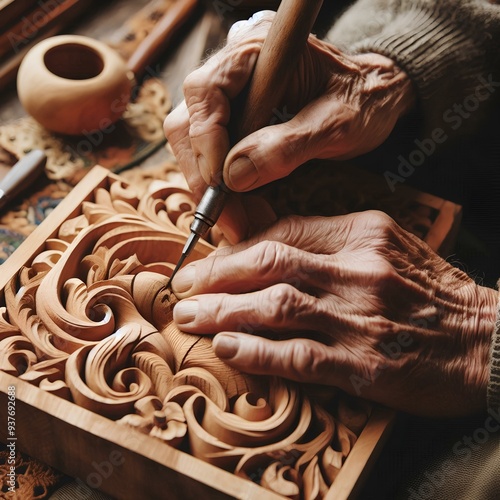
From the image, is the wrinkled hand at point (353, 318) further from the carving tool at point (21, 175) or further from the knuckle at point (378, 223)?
the carving tool at point (21, 175)

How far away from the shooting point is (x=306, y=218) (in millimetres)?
1179

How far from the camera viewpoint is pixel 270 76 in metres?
1.05

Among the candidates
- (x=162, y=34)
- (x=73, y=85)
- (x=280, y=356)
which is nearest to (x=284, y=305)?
(x=280, y=356)

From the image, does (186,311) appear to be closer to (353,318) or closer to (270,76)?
(353,318)

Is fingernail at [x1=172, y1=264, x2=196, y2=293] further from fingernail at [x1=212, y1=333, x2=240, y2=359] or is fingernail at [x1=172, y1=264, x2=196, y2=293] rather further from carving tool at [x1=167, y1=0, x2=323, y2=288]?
fingernail at [x1=212, y1=333, x2=240, y2=359]

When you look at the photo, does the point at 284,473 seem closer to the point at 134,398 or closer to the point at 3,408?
the point at 134,398

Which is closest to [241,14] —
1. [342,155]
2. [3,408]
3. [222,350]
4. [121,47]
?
[121,47]

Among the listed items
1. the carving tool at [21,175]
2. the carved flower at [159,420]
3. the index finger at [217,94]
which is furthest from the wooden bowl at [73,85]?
the carved flower at [159,420]

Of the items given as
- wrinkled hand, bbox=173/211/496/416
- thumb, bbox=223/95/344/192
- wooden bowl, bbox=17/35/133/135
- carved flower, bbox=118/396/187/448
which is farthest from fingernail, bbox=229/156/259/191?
wooden bowl, bbox=17/35/133/135

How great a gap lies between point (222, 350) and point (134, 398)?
0.48ft

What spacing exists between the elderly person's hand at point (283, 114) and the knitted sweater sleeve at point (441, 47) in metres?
0.04

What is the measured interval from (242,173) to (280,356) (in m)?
0.29

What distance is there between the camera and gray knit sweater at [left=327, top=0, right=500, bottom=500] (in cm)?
132

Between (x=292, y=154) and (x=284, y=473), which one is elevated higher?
(x=292, y=154)
